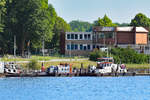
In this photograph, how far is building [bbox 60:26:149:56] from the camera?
475 feet

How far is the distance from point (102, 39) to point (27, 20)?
19.5m

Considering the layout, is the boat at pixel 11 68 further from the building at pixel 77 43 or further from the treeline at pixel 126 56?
the building at pixel 77 43

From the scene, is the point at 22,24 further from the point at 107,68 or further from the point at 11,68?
the point at 107,68

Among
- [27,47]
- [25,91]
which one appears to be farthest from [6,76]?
[27,47]

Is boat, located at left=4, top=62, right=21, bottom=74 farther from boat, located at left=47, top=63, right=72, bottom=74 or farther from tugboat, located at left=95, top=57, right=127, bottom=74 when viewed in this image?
tugboat, located at left=95, top=57, right=127, bottom=74

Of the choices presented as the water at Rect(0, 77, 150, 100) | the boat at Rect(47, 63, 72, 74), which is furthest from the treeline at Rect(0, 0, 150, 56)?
the water at Rect(0, 77, 150, 100)

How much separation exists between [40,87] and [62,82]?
826 cm

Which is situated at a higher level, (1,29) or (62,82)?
(1,29)

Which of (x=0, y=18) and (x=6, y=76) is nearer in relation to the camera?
(x=6, y=76)

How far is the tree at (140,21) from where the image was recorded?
181800mm

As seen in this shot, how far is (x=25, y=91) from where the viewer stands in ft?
276

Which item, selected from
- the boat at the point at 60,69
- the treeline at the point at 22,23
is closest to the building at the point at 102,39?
the treeline at the point at 22,23

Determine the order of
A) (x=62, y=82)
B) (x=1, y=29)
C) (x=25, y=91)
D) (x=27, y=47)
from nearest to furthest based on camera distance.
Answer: (x=25, y=91)
(x=62, y=82)
(x=1, y=29)
(x=27, y=47)

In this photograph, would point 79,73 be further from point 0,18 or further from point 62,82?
point 0,18
